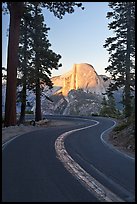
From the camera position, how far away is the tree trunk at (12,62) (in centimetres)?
2827

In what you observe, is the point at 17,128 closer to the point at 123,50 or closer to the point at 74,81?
the point at 123,50

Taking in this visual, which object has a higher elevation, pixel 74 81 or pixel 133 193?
pixel 74 81

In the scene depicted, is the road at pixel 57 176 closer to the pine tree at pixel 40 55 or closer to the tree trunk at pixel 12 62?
the tree trunk at pixel 12 62

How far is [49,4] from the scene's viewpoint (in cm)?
2811

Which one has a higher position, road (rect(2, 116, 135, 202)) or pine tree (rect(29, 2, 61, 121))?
pine tree (rect(29, 2, 61, 121))

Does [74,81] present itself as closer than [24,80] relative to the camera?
No

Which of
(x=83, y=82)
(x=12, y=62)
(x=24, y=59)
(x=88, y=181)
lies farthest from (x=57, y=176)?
(x=83, y=82)

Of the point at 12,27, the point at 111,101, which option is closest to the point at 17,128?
the point at 12,27

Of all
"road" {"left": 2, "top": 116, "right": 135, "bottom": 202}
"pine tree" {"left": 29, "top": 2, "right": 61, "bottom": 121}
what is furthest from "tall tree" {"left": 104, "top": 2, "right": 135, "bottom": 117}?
"road" {"left": 2, "top": 116, "right": 135, "bottom": 202}

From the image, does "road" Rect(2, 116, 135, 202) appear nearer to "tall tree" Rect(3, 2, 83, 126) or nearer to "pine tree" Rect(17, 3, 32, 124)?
"tall tree" Rect(3, 2, 83, 126)

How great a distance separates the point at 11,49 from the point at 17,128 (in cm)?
640

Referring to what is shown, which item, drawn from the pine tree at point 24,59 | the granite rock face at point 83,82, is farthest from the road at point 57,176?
the granite rock face at point 83,82

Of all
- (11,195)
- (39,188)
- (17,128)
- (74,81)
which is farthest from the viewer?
(74,81)

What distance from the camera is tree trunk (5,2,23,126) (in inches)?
1113
